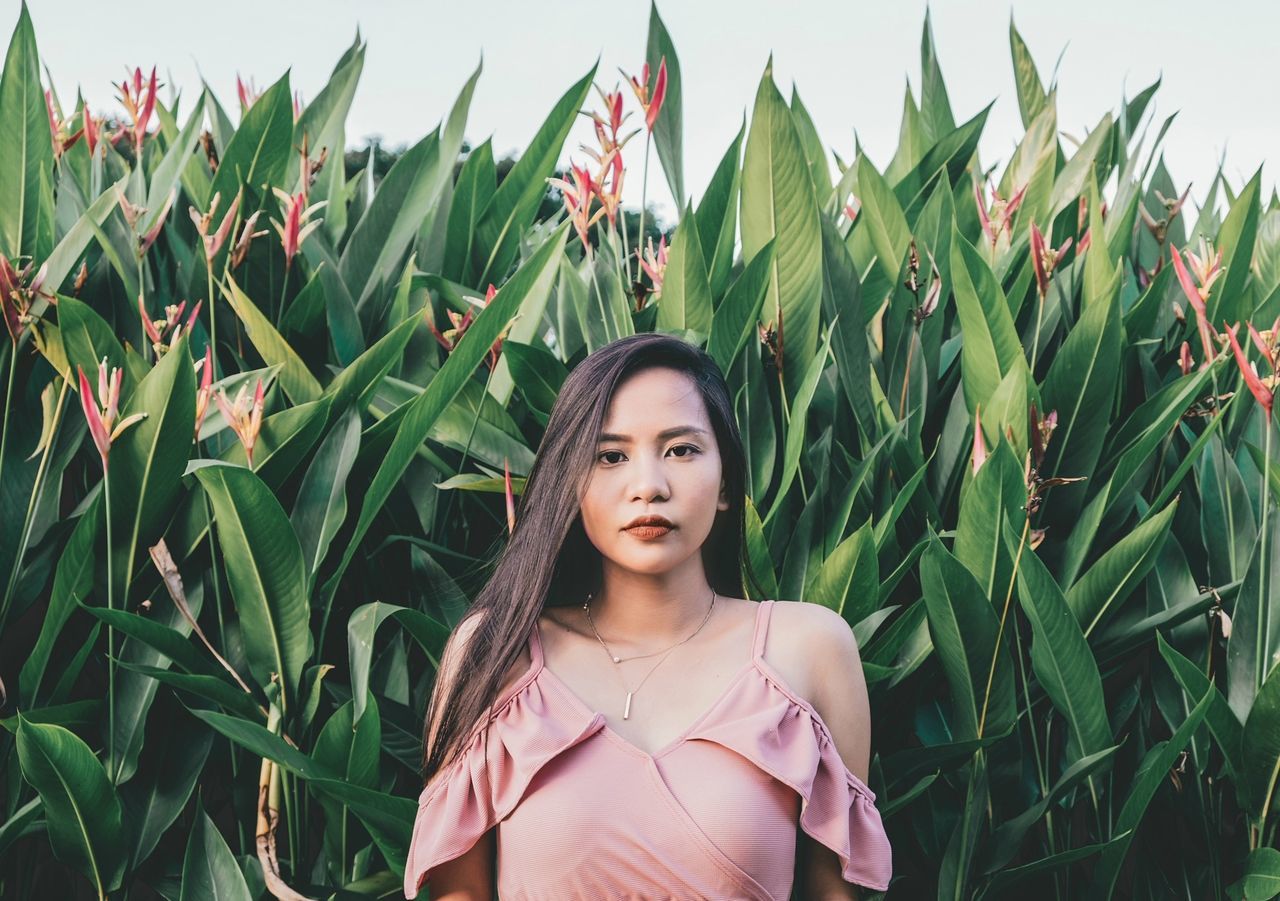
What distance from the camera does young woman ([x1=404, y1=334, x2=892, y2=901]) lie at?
1.12 m

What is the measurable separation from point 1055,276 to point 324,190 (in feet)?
3.79

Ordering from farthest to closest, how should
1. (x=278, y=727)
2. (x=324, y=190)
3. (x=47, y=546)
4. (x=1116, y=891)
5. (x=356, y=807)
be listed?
(x=324, y=190)
(x=1116, y=891)
(x=47, y=546)
(x=278, y=727)
(x=356, y=807)

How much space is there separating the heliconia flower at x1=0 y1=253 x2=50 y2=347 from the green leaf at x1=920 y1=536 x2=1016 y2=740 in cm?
105

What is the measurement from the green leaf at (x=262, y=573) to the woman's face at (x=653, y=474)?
331mm

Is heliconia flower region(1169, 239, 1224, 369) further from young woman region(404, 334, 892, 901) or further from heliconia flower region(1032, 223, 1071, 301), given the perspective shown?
young woman region(404, 334, 892, 901)

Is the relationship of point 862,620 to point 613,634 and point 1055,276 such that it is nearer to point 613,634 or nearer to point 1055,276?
point 613,634

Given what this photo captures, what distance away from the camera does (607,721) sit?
1181 mm

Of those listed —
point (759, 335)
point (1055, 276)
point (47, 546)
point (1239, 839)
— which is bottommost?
point (1239, 839)

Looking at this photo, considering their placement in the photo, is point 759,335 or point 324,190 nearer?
point 759,335

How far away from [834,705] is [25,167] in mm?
1241

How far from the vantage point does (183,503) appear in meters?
1.42

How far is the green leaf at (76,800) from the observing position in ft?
4.08

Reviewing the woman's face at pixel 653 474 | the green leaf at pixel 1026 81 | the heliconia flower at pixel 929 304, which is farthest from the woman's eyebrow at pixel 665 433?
the green leaf at pixel 1026 81

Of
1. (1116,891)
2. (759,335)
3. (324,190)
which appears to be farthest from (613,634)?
(324,190)
